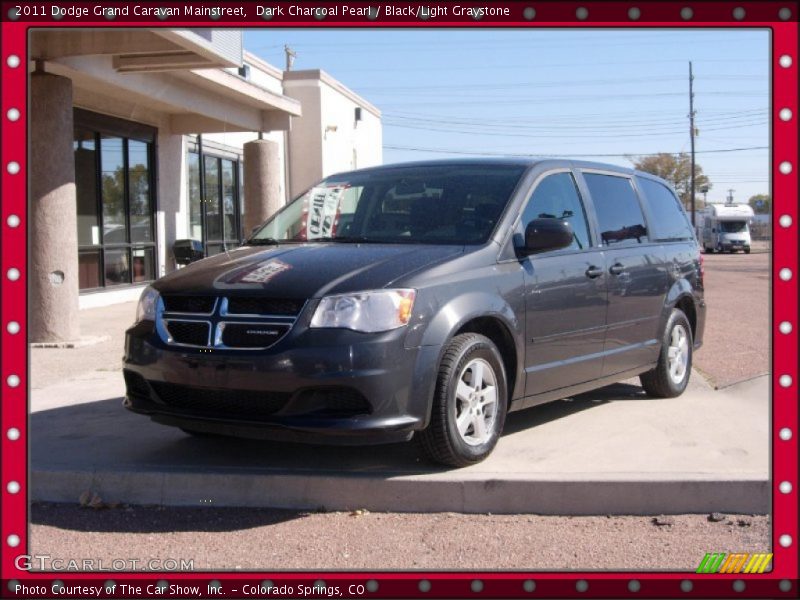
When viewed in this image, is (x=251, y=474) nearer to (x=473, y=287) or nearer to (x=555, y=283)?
(x=473, y=287)

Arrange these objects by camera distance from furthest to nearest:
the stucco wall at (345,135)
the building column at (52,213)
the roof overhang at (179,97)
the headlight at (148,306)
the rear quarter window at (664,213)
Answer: the stucco wall at (345,135) < the roof overhang at (179,97) < the building column at (52,213) < the rear quarter window at (664,213) < the headlight at (148,306)

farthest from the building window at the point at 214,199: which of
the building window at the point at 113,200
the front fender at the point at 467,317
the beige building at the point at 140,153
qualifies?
the front fender at the point at 467,317

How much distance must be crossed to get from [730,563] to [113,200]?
1376 cm

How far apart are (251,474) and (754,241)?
234 ft

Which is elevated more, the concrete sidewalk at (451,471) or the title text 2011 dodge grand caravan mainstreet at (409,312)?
the title text 2011 dodge grand caravan mainstreet at (409,312)

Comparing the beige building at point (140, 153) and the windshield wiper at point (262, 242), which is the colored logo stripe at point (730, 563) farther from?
the beige building at point (140, 153)

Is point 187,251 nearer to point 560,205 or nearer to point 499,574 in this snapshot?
point 560,205

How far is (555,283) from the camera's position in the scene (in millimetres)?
5695

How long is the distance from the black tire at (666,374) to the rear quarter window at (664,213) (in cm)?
63

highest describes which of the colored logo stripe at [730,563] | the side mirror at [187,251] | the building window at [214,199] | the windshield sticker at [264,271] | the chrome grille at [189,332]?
the building window at [214,199]

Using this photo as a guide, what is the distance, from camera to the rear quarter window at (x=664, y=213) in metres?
7.26

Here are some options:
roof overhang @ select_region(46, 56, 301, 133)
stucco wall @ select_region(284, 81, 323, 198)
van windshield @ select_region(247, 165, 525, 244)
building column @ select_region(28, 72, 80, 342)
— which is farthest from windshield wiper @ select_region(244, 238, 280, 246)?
stucco wall @ select_region(284, 81, 323, 198)

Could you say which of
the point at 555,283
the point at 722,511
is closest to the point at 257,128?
the point at 555,283

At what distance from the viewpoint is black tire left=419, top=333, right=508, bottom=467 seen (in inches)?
190
